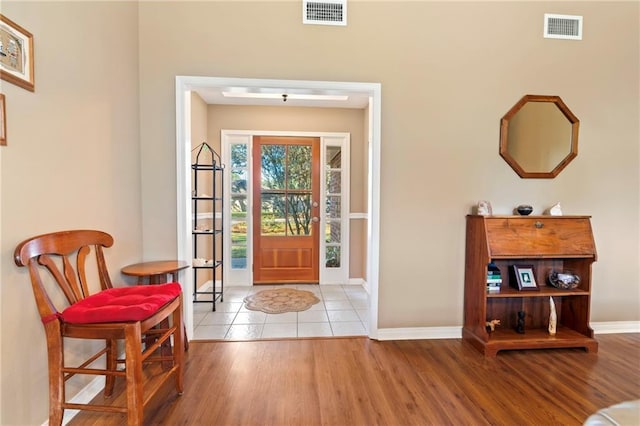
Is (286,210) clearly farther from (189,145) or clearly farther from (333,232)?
(189,145)

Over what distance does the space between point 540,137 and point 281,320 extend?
114 inches

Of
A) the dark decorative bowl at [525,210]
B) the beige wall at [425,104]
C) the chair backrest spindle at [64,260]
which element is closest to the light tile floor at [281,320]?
the beige wall at [425,104]

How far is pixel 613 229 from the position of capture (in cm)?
270

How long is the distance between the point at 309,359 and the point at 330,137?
290 cm

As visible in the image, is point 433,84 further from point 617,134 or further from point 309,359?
point 309,359

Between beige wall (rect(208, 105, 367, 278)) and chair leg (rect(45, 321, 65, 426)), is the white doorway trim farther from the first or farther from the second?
beige wall (rect(208, 105, 367, 278))

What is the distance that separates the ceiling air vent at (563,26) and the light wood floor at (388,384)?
8.63 feet

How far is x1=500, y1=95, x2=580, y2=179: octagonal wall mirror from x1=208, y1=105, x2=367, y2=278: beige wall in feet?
6.20

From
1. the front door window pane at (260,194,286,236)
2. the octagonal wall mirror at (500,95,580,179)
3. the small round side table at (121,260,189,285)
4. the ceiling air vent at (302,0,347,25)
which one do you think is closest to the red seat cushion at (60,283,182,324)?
the small round side table at (121,260,189,285)

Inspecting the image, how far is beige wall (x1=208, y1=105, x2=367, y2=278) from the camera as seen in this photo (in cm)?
403

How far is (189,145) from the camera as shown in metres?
2.47

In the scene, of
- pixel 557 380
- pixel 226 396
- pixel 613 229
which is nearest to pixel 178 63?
pixel 226 396

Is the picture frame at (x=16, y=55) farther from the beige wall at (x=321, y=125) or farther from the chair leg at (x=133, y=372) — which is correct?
the beige wall at (x=321, y=125)

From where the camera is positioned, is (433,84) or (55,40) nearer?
(55,40)
